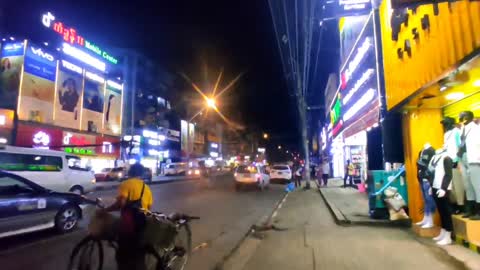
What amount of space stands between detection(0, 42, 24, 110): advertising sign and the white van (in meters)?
17.6

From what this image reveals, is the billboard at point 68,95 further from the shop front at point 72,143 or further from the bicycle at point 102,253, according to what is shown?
the bicycle at point 102,253

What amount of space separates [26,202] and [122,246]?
4.88m

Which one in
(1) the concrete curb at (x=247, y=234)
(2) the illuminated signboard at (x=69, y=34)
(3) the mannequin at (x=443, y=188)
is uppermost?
(2) the illuminated signboard at (x=69, y=34)

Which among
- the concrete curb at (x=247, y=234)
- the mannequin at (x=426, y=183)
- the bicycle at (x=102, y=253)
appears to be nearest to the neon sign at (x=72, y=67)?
the concrete curb at (x=247, y=234)

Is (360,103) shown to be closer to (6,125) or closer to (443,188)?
(443,188)

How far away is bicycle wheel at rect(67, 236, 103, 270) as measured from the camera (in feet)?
15.7

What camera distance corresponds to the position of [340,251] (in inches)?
284

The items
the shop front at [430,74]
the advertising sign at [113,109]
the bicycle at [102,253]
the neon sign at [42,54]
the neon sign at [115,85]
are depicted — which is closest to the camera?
the bicycle at [102,253]

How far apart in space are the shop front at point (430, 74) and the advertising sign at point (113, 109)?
3800cm

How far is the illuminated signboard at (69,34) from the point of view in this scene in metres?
35.2

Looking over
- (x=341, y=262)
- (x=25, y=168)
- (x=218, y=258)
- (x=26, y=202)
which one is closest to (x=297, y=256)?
(x=341, y=262)

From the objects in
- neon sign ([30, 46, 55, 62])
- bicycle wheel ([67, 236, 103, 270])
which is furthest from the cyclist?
neon sign ([30, 46, 55, 62])

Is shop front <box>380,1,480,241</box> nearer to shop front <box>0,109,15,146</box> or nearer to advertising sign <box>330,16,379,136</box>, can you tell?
advertising sign <box>330,16,379,136</box>

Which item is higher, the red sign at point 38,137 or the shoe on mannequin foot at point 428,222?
the red sign at point 38,137
